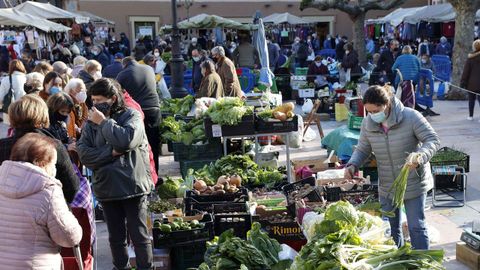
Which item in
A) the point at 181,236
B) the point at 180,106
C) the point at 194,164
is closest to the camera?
the point at 181,236

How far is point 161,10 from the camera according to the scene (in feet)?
107

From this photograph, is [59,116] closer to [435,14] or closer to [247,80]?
[247,80]

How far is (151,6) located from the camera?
32.4m

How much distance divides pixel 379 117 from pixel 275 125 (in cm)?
343

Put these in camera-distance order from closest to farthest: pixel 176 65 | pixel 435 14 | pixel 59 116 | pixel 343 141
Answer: pixel 59 116
pixel 343 141
pixel 176 65
pixel 435 14

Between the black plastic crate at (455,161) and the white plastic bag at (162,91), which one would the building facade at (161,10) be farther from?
the black plastic crate at (455,161)

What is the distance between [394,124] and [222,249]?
5.85 feet

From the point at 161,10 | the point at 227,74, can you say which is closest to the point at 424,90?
the point at 227,74

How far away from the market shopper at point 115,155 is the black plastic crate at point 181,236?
0.93ft

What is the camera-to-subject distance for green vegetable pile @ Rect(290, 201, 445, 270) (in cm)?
350

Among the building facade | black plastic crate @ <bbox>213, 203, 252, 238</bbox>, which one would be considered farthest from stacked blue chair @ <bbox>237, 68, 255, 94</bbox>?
the building facade

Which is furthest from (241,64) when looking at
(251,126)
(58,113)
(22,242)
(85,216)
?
(22,242)

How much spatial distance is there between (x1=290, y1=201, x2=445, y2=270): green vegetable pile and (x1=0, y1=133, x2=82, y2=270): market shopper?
141 centimetres

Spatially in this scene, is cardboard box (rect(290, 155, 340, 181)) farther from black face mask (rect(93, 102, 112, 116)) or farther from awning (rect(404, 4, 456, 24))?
awning (rect(404, 4, 456, 24))
